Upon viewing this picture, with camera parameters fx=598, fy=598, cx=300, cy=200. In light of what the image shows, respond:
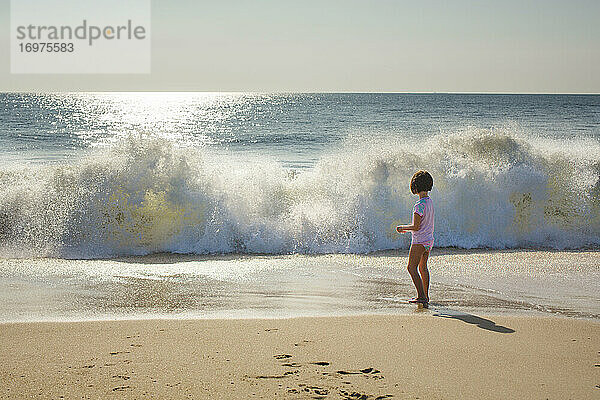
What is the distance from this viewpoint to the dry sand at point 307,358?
146 inches

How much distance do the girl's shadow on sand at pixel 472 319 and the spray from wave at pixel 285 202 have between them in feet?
12.8

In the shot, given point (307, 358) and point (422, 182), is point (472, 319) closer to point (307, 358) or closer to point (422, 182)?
point (422, 182)

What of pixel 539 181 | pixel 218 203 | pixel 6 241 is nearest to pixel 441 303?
pixel 218 203

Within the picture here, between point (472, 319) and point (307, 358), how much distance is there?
1972 mm

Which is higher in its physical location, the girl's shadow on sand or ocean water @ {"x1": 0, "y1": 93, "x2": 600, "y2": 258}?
ocean water @ {"x1": 0, "y1": 93, "x2": 600, "y2": 258}

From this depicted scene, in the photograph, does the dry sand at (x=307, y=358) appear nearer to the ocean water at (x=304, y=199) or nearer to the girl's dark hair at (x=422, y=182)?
the girl's dark hair at (x=422, y=182)

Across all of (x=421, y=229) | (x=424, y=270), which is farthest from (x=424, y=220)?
(x=424, y=270)

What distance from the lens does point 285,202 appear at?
1086 centimetres

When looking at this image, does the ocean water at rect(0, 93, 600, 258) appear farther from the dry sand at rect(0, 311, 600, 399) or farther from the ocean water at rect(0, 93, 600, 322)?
the dry sand at rect(0, 311, 600, 399)

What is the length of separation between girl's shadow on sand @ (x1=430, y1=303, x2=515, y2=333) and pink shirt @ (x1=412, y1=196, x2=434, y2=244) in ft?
2.33

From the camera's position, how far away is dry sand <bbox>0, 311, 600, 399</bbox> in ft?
12.2

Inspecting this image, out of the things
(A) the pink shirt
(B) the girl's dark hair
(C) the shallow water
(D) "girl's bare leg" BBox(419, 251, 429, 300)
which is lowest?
(C) the shallow water

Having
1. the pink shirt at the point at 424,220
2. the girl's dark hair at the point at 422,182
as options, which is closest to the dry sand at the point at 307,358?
the pink shirt at the point at 424,220

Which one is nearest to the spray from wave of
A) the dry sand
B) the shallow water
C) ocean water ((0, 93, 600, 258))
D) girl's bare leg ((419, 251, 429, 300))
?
ocean water ((0, 93, 600, 258))
